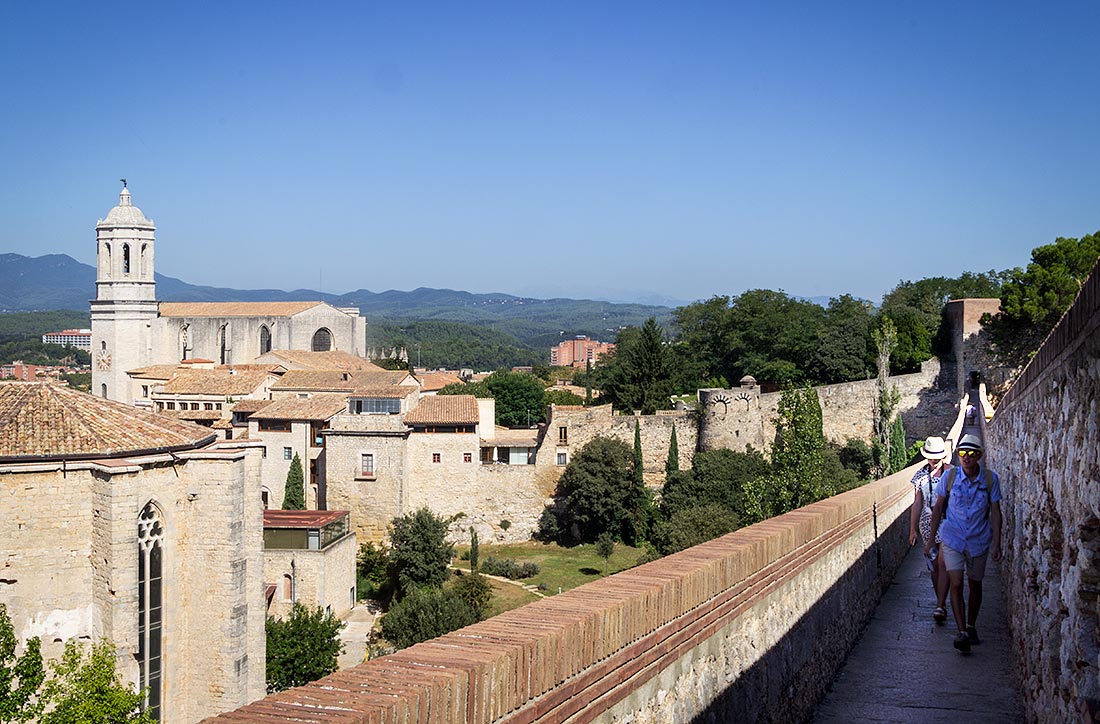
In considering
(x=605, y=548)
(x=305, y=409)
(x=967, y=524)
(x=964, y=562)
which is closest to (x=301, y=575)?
(x=605, y=548)

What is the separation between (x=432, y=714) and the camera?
288 cm

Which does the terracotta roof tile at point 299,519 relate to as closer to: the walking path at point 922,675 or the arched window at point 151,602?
the arched window at point 151,602

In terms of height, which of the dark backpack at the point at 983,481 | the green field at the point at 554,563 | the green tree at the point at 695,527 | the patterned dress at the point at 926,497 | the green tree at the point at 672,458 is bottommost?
the green field at the point at 554,563

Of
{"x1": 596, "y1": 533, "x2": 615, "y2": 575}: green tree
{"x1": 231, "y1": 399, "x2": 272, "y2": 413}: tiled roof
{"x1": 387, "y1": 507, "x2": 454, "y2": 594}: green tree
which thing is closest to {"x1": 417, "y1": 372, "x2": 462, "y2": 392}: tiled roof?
{"x1": 231, "y1": 399, "x2": 272, "y2": 413}: tiled roof

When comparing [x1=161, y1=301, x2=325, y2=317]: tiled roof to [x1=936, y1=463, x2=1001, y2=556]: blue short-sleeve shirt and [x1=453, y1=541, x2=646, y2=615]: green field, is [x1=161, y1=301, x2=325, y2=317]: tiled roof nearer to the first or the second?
[x1=453, y1=541, x2=646, y2=615]: green field

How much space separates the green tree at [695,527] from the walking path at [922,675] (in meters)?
21.5

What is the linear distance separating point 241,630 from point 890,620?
12.3m

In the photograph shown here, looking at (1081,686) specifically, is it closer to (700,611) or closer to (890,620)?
(700,611)

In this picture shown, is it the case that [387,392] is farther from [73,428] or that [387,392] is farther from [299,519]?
[73,428]

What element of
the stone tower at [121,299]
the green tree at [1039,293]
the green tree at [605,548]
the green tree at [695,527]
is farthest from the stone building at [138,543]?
the stone tower at [121,299]

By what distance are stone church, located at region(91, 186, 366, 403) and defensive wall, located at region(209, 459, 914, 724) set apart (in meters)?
58.6

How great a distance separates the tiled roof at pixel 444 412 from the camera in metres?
38.0

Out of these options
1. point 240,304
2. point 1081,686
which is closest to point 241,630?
point 1081,686

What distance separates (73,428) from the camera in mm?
15234
